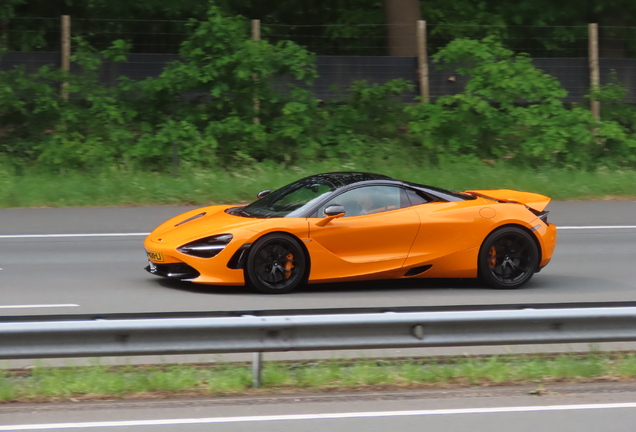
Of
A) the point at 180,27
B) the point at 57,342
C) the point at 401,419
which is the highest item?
the point at 180,27

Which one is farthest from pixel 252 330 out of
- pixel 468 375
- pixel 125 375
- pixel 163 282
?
pixel 163 282

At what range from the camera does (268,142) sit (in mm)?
19125

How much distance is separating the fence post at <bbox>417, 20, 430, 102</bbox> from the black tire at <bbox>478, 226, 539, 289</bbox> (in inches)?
444

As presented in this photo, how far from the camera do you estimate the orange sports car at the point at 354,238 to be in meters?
8.73

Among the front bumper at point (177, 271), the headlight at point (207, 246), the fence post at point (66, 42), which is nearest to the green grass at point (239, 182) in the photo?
the fence post at point (66, 42)

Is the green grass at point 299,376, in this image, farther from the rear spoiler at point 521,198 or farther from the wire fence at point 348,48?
the wire fence at point 348,48

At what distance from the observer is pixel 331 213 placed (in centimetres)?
877

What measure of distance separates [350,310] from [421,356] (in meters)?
0.89

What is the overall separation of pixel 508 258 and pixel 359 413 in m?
4.44

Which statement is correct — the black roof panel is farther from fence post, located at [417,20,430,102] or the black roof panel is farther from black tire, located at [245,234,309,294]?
fence post, located at [417,20,430,102]

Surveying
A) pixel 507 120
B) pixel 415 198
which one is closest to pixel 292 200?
pixel 415 198

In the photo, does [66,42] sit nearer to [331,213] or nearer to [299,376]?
[331,213]

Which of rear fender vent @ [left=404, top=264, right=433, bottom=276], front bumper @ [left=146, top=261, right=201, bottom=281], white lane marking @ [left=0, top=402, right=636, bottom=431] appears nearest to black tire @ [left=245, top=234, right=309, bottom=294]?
front bumper @ [left=146, top=261, right=201, bottom=281]

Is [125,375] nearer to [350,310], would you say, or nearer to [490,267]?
[350,310]
